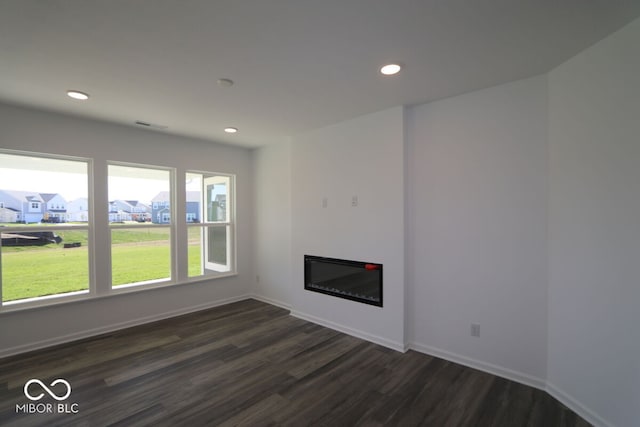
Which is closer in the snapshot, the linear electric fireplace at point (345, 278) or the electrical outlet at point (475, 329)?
the electrical outlet at point (475, 329)

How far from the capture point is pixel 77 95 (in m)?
2.77

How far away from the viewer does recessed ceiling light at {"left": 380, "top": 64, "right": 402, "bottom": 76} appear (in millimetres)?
2271

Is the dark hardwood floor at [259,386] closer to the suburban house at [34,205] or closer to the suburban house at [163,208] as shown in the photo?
the suburban house at [34,205]

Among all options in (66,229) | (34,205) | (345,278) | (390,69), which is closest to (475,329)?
(345,278)

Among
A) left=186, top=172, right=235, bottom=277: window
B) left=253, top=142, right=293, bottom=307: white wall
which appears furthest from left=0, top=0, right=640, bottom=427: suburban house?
left=253, top=142, right=293, bottom=307: white wall

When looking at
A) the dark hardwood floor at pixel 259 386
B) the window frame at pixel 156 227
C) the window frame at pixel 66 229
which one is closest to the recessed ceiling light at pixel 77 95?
the window frame at pixel 66 229

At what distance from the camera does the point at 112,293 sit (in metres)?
3.70

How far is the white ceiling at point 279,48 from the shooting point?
1634 mm

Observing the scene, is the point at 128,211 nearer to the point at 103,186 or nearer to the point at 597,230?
the point at 103,186

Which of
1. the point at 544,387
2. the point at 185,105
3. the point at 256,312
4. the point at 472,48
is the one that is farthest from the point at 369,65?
the point at 256,312

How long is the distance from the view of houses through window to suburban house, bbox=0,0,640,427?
0.11 ft

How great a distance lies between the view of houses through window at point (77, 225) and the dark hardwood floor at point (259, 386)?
793mm

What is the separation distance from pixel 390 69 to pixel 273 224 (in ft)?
10.4

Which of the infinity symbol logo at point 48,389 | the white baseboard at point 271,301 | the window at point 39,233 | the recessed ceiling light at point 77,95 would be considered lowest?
the white baseboard at point 271,301
